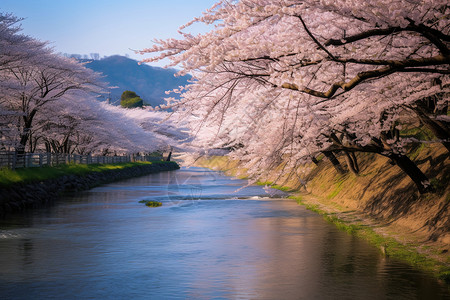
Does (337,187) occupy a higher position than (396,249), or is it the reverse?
(337,187)

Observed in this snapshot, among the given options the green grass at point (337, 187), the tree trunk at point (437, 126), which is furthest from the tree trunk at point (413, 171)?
the green grass at point (337, 187)

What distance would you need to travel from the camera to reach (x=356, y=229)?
16.9m

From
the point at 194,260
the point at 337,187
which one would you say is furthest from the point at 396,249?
the point at 337,187

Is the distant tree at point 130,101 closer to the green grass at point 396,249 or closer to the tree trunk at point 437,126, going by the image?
the green grass at point 396,249

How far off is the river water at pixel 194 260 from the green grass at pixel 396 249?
0.27m

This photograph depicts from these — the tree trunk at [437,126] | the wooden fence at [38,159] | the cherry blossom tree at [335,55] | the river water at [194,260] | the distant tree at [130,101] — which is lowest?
the river water at [194,260]

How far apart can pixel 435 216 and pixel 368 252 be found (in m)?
2.08

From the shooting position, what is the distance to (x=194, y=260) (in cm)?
1273

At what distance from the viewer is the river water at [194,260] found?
9609 mm

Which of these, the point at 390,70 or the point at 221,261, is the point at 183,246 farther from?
the point at 390,70

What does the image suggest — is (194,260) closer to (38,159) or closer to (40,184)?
(40,184)

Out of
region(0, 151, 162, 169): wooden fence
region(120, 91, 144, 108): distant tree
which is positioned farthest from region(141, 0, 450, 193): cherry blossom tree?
region(120, 91, 144, 108): distant tree

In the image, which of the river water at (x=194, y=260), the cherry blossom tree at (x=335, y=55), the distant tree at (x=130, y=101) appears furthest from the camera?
the distant tree at (x=130, y=101)

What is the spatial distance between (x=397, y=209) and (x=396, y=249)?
13.2 feet
